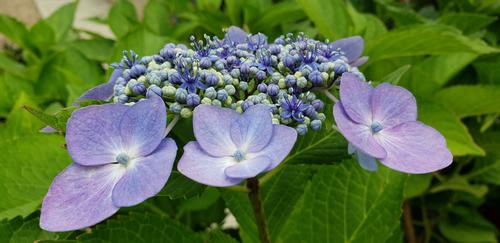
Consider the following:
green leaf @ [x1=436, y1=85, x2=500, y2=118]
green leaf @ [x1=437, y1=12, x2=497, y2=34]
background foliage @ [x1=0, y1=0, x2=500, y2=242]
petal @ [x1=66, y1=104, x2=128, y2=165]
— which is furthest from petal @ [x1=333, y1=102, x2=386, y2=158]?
green leaf @ [x1=437, y1=12, x2=497, y2=34]

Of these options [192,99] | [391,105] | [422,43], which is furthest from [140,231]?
[422,43]

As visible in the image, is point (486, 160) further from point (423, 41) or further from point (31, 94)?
point (31, 94)

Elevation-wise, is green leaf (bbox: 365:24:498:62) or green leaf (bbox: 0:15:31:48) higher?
green leaf (bbox: 365:24:498:62)

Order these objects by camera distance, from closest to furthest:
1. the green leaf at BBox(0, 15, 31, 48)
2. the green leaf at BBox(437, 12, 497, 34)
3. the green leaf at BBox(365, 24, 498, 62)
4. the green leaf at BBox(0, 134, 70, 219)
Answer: the green leaf at BBox(0, 134, 70, 219), the green leaf at BBox(365, 24, 498, 62), the green leaf at BBox(437, 12, 497, 34), the green leaf at BBox(0, 15, 31, 48)

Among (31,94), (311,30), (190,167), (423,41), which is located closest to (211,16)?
(311,30)

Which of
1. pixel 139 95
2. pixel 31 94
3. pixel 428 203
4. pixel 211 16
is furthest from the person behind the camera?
pixel 428 203

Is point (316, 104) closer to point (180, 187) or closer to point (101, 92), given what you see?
point (180, 187)

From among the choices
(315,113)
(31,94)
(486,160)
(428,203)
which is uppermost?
(315,113)

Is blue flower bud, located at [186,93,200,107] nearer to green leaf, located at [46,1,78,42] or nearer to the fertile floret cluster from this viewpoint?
the fertile floret cluster
